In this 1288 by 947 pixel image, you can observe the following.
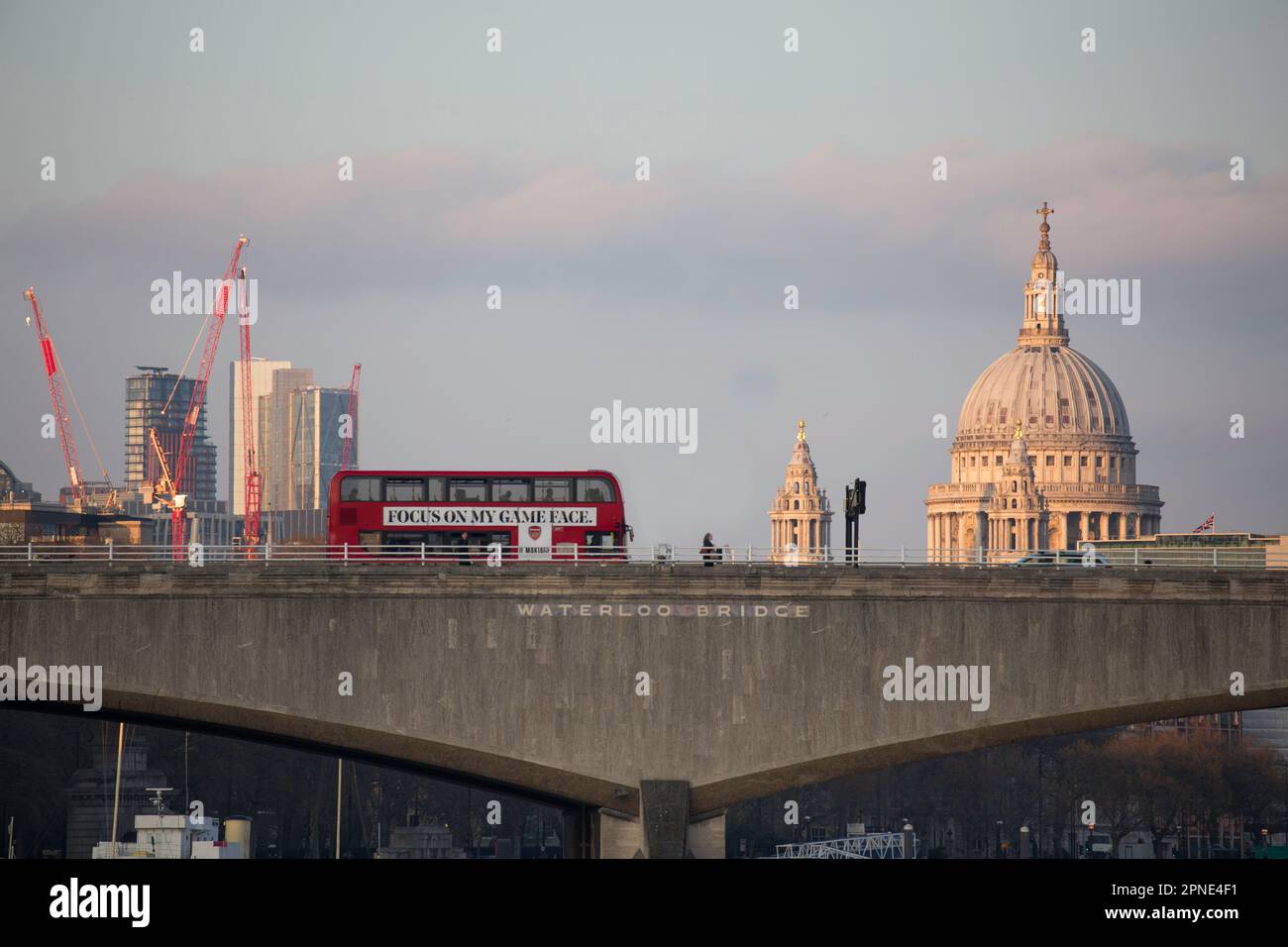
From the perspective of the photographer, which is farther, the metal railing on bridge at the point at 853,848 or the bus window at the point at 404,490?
the metal railing on bridge at the point at 853,848

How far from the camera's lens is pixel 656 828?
69.6 metres

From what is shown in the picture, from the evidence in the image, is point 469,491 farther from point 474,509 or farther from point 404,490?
point 404,490

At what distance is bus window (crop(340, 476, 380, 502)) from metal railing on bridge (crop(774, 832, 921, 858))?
2801 inches

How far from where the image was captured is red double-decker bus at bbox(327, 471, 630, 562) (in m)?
76.6

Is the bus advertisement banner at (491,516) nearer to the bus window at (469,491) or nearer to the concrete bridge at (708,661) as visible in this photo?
the bus window at (469,491)

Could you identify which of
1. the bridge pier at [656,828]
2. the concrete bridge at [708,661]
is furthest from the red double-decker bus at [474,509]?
the bridge pier at [656,828]

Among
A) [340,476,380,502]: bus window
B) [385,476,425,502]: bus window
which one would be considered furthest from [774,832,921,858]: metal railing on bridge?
[340,476,380,502]: bus window

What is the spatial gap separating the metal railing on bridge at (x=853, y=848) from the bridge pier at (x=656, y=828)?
237 ft

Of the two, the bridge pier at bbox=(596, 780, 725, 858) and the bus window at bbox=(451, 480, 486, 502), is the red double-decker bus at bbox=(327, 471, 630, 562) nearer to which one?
the bus window at bbox=(451, 480, 486, 502)

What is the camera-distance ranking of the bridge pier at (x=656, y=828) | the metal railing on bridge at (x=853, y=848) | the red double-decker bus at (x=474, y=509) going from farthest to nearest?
1. the metal railing on bridge at (x=853, y=848)
2. the red double-decker bus at (x=474, y=509)
3. the bridge pier at (x=656, y=828)

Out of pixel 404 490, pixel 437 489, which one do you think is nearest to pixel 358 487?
pixel 404 490

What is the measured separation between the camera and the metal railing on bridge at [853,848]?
482ft
